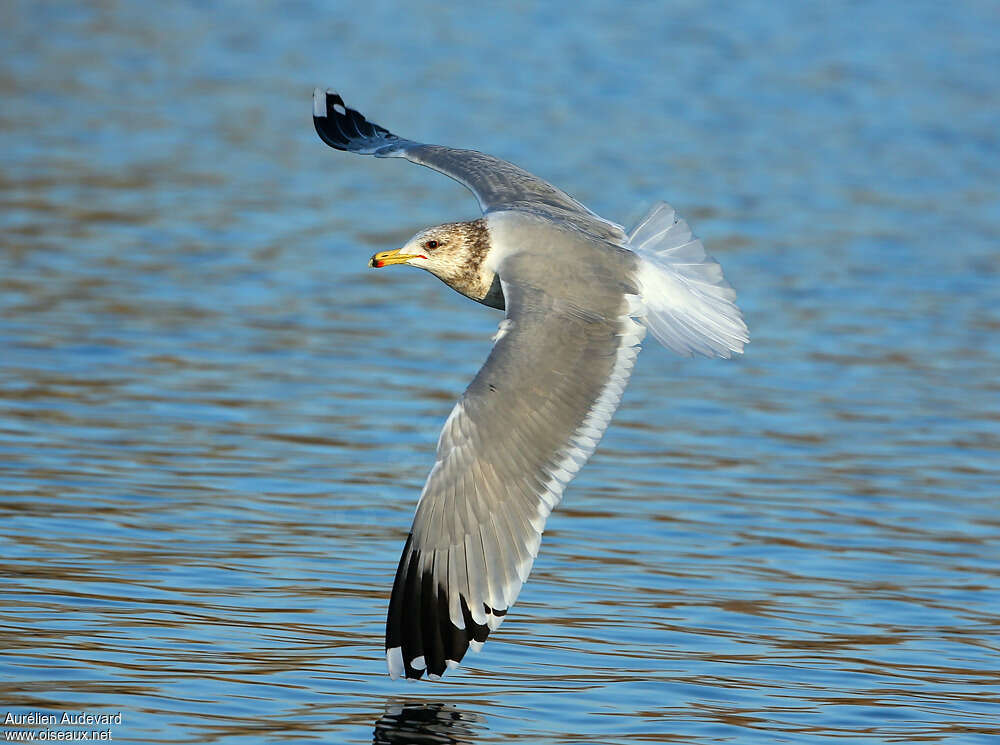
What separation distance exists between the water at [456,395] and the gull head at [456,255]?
1.17 meters

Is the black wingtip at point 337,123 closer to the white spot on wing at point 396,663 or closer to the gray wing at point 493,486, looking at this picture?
the gray wing at point 493,486

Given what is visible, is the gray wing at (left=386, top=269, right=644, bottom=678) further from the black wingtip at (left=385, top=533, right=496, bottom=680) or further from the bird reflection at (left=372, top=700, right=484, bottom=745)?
the bird reflection at (left=372, top=700, right=484, bottom=745)

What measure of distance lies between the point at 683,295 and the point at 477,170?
1.46m

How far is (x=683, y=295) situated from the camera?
7008 millimetres

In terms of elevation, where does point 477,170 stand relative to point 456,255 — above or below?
above

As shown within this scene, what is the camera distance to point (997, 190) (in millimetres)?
17094

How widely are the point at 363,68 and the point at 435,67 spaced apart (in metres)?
0.89

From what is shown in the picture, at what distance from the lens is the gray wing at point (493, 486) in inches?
232

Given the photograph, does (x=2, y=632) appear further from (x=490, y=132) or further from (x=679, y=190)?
(x=490, y=132)

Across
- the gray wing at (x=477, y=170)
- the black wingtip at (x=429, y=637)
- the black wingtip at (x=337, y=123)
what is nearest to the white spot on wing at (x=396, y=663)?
the black wingtip at (x=429, y=637)

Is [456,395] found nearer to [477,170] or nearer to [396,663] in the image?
[477,170]

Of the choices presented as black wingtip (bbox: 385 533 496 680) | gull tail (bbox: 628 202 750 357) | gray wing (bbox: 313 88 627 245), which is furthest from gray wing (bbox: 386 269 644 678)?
gray wing (bbox: 313 88 627 245)

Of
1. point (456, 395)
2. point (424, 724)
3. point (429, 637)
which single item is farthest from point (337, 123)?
point (424, 724)

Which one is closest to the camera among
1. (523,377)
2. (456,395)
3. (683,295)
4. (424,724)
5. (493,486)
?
(424,724)
